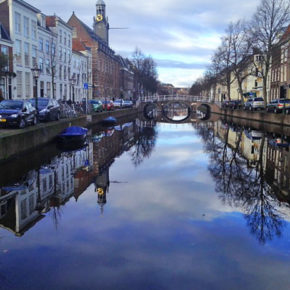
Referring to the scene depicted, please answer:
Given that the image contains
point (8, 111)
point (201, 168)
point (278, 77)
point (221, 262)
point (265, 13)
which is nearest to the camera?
point (221, 262)

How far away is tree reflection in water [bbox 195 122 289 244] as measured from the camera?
24.3 feet

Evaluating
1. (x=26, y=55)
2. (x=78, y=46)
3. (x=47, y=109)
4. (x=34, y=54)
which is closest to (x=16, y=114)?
(x=47, y=109)

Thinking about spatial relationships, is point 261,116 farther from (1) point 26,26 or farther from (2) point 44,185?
(2) point 44,185

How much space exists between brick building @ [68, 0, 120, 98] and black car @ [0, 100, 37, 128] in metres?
46.7

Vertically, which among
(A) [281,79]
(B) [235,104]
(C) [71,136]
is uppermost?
(A) [281,79]

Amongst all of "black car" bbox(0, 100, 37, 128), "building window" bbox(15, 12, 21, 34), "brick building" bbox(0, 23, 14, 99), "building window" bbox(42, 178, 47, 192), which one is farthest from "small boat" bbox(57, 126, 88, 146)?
"building window" bbox(15, 12, 21, 34)

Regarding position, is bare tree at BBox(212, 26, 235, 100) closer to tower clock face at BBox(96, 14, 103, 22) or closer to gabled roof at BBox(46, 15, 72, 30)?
gabled roof at BBox(46, 15, 72, 30)

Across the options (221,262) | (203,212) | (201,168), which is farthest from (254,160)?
(221,262)

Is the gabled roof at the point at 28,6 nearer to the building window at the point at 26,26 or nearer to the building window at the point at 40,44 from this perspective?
the building window at the point at 26,26

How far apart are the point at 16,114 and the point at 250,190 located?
452 inches

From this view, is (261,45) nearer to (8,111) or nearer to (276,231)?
(8,111)

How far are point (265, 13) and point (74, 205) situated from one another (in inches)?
1383

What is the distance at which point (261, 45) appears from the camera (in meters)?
38.8

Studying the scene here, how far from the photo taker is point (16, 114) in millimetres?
17203
